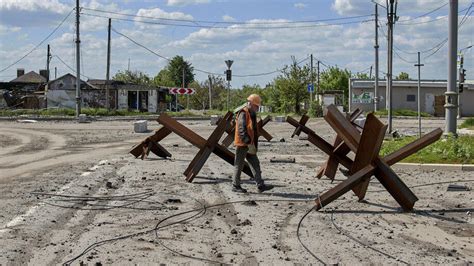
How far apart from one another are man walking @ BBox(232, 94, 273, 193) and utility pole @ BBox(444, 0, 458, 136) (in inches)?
304

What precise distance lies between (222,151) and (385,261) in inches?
272

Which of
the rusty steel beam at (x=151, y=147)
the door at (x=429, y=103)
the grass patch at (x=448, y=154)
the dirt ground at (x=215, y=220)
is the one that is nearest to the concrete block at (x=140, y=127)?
the rusty steel beam at (x=151, y=147)

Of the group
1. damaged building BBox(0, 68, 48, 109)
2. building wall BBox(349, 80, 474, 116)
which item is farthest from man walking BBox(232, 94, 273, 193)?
damaged building BBox(0, 68, 48, 109)

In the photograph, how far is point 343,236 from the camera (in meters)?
7.61

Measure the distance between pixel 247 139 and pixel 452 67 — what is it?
8596 millimetres

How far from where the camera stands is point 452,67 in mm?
17391

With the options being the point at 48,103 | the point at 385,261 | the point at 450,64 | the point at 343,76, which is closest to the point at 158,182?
the point at 385,261

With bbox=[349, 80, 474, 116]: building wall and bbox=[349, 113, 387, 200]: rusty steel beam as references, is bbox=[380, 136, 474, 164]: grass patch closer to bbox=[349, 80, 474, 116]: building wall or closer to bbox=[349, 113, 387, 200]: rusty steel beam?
bbox=[349, 113, 387, 200]: rusty steel beam

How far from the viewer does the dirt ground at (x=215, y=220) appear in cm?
672

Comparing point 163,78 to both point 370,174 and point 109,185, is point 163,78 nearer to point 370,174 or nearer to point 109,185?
point 109,185

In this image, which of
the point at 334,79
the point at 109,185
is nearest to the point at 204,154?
the point at 109,185

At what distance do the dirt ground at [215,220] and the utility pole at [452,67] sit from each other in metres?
3.71

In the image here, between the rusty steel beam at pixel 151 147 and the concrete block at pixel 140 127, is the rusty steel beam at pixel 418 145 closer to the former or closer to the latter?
the rusty steel beam at pixel 151 147

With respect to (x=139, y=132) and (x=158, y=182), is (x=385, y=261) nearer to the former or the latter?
(x=158, y=182)
